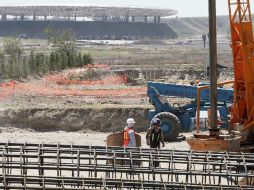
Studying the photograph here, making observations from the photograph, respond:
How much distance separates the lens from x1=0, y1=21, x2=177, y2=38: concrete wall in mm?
144750

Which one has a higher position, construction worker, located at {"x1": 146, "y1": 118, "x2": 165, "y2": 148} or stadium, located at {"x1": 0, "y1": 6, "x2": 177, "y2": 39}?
stadium, located at {"x1": 0, "y1": 6, "x2": 177, "y2": 39}

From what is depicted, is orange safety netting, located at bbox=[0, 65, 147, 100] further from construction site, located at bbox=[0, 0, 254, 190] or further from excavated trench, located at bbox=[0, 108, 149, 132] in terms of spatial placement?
excavated trench, located at bbox=[0, 108, 149, 132]

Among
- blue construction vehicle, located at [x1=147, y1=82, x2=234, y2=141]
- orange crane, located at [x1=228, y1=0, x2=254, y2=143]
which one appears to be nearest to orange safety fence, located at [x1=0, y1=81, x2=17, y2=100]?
blue construction vehicle, located at [x1=147, y1=82, x2=234, y2=141]

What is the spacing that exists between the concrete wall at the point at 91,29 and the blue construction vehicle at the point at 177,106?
11509 cm

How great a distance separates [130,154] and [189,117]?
11.3 metres

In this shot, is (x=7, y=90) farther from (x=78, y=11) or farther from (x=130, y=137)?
(x=78, y=11)

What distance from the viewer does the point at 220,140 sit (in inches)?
709

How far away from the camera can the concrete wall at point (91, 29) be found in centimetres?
14475

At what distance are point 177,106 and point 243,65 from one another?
679 centimetres

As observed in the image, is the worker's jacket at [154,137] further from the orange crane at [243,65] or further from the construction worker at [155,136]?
the orange crane at [243,65]

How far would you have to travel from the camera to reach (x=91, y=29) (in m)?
155

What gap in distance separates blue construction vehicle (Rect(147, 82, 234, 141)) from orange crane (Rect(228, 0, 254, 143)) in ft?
12.9

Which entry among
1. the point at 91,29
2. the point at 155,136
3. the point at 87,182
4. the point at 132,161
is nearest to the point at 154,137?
the point at 155,136

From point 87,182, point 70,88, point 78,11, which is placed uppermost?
point 78,11
